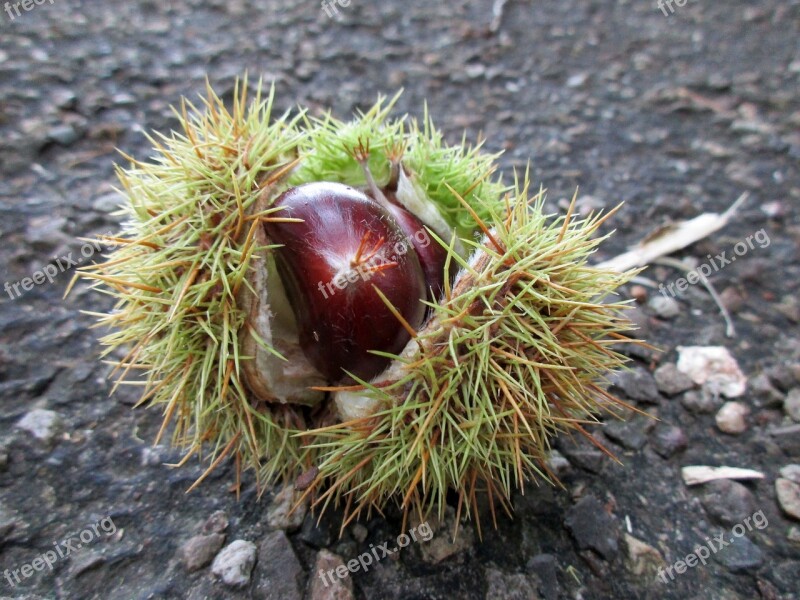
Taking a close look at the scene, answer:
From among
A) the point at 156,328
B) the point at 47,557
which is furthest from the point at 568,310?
the point at 47,557

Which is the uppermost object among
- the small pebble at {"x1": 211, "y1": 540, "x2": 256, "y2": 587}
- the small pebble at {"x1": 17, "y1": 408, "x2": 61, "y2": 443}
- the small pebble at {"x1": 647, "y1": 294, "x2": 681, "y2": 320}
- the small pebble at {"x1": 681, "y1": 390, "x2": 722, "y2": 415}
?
the small pebble at {"x1": 647, "y1": 294, "x2": 681, "y2": 320}

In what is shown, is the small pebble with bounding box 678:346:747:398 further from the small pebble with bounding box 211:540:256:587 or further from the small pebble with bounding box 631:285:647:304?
the small pebble with bounding box 211:540:256:587

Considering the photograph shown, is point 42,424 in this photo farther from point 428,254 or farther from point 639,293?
point 639,293

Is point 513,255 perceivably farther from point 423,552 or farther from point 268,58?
point 268,58

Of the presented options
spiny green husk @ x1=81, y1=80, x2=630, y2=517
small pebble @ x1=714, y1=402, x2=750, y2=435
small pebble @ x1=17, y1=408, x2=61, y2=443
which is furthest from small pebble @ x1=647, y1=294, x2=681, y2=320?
small pebble @ x1=17, y1=408, x2=61, y2=443

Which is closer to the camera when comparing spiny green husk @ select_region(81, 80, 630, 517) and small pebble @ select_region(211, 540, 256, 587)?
spiny green husk @ select_region(81, 80, 630, 517)

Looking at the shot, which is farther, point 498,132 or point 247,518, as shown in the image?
point 498,132
